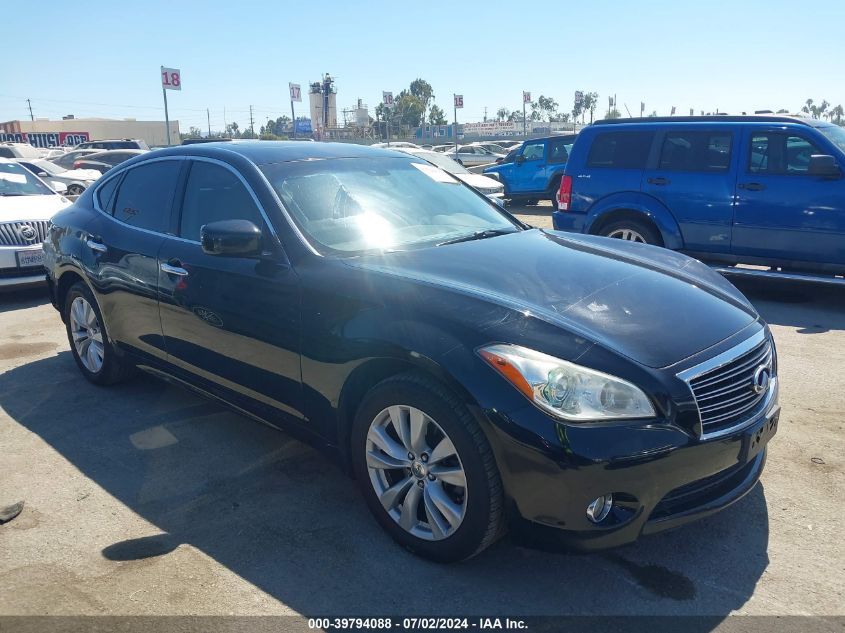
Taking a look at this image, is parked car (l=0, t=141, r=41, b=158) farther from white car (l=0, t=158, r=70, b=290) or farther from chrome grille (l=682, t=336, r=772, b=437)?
chrome grille (l=682, t=336, r=772, b=437)

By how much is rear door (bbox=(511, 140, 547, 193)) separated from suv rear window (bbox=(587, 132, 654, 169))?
26.0ft

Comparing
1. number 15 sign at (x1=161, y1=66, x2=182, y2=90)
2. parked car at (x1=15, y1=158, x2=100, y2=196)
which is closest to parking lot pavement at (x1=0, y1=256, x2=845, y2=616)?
parked car at (x1=15, y1=158, x2=100, y2=196)

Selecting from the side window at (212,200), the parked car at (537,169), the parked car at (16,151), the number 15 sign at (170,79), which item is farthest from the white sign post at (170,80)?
the side window at (212,200)

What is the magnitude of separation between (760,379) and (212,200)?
2980mm

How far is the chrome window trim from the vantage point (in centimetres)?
271

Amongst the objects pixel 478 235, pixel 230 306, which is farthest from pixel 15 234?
pixel 478 235

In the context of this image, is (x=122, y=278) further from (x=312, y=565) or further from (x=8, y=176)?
(x=8, y=176)

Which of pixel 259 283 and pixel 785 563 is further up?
pixel 259 283

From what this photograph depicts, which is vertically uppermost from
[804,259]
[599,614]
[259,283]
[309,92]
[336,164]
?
[309,92]

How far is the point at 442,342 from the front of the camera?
2.83 meters

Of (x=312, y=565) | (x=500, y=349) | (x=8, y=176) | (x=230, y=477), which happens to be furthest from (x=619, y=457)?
(x=8, y=176)

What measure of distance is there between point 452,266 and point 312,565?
1459 mm

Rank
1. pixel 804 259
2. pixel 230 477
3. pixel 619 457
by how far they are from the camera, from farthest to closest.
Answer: pixel 804 259 → pixel 230 477 → pixel 619 457

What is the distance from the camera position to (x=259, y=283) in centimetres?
359
